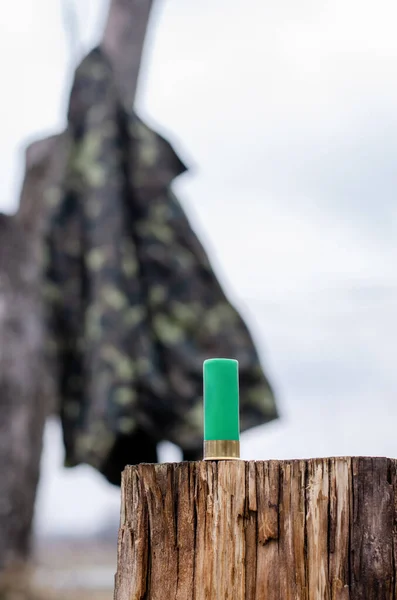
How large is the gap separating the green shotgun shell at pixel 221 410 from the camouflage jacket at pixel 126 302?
3.50 ft

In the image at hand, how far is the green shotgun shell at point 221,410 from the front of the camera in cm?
65

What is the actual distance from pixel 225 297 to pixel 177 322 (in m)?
0.15

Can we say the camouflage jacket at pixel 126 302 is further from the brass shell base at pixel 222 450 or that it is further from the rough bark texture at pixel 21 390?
the brass shell base at pixel 222 450

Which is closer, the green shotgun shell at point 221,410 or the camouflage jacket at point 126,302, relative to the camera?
the green shotgun shell at point 221,410

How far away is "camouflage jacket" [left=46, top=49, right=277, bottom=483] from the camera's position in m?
1.77

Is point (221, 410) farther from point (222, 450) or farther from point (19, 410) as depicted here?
point (19, 410)

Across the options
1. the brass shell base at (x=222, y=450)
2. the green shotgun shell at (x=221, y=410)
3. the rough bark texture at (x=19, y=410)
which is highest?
the rough bark texture at (x=19, y=410)

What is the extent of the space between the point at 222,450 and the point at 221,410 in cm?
3

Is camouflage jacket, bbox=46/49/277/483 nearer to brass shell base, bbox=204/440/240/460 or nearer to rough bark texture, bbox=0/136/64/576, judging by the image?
rough bark texture, bbox=0/136/64/576

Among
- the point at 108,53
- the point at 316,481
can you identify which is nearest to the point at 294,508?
the point at 316,481

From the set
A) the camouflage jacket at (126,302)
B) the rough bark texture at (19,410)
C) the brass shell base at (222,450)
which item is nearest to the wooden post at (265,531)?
the brass shell base at (222,450)

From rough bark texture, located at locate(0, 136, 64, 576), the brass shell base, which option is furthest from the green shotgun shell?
rough bark texture, located at locate(0, 136, 64, 576)

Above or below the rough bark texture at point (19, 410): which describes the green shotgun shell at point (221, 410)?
below

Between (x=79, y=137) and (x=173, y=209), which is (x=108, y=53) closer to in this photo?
(x=79, y=137)
